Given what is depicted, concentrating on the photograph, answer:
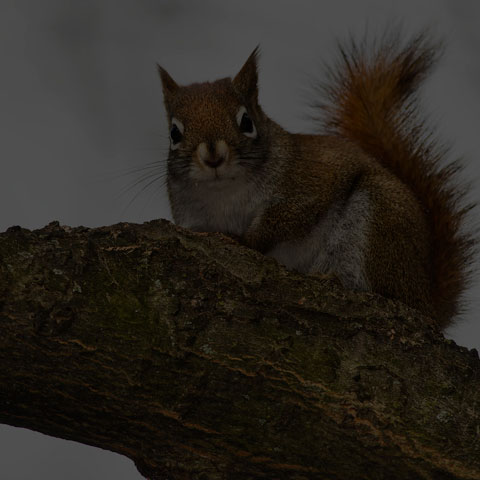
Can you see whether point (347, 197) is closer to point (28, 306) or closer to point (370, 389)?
point (370, 389)

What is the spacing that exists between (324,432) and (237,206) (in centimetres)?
81

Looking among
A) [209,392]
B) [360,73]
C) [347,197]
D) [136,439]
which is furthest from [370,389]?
[360,73]

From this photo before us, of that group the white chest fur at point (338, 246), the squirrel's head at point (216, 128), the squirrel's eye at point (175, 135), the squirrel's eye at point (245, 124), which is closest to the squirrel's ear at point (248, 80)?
the squirrel's head at point (216, 128)

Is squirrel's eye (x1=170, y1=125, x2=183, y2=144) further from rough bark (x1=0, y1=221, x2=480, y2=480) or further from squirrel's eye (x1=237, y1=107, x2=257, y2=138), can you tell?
rough bark (x1=0, y1=221, x2=480, y2=480)

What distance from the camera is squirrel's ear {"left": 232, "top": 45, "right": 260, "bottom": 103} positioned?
7.18 ft

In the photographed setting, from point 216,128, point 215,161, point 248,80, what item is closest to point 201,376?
point 215,161

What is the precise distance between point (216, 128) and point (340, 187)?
39 centimetres

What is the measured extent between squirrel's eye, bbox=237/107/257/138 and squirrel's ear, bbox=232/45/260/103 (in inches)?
4.7

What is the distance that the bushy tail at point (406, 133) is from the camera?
7.26ft

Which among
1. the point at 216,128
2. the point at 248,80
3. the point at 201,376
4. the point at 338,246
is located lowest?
the point at 201,376

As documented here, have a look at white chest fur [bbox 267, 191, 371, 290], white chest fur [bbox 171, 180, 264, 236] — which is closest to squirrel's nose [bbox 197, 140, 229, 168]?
white chest fur [bbox 171, 180, 264, 236]

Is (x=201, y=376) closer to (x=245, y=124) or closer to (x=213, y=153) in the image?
(x=213, y=153)

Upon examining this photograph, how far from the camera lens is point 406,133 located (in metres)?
2.34

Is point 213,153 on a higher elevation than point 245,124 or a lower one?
lower
